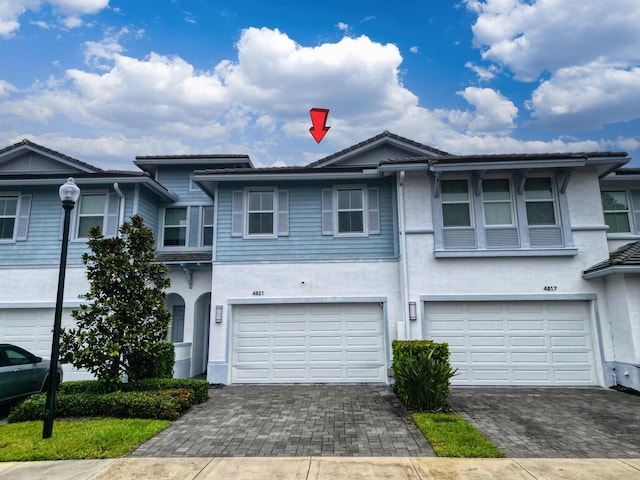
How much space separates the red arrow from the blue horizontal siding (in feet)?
5.39

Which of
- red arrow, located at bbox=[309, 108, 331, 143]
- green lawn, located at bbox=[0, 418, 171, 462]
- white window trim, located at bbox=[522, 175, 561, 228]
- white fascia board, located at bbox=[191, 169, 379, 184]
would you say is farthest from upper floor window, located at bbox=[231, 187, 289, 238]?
white window trim, located at bbox=[522, 175, 561, 228]

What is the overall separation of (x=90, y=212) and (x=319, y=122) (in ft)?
27.3

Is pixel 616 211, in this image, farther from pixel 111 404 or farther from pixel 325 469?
pixel 111 404

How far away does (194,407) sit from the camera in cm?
825

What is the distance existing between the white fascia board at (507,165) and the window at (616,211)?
3458 millimetres

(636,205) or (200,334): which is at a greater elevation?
(636,205)

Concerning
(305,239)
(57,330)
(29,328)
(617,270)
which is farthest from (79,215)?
(617,270)

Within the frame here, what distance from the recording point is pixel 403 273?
35.0 ft

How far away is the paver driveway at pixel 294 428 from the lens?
18.5ft

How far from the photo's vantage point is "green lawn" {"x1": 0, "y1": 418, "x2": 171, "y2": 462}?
547 cm

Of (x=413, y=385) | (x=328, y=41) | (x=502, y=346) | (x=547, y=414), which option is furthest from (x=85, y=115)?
(x=547, y=414)

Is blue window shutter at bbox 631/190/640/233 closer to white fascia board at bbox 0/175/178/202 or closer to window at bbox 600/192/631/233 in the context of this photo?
window at bbox 600/192/631/233

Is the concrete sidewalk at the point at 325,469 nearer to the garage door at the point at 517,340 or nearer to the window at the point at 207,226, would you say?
the garage door at the point at 517,340

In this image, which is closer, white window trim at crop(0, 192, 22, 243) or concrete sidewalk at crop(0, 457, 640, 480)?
concrete sidewalk at crop(0, 457, 640, 480)
